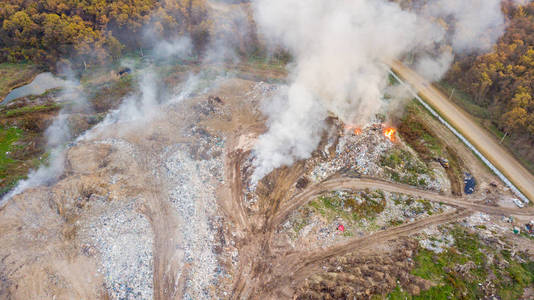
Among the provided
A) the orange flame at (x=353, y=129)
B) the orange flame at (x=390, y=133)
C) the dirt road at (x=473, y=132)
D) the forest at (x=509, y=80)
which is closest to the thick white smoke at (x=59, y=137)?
the orange flame at (x=353, y=129)

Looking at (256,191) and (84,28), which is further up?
(84,28)

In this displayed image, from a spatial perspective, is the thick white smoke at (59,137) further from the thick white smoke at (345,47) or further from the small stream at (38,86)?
the thick white smoke at (345,47)

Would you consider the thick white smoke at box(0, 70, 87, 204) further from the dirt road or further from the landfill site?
the dirt road

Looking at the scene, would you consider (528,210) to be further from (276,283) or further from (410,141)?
(276,283)

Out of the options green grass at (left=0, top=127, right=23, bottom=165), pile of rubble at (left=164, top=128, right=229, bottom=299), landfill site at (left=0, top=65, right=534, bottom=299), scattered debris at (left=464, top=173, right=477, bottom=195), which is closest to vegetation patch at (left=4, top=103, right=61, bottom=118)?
green grass at (left=0, top=127, right=23, bottom=165)

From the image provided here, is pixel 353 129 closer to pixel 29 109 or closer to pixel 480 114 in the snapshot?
pixel 480 114

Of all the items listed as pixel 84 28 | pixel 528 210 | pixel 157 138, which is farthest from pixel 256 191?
pixel 84 28
